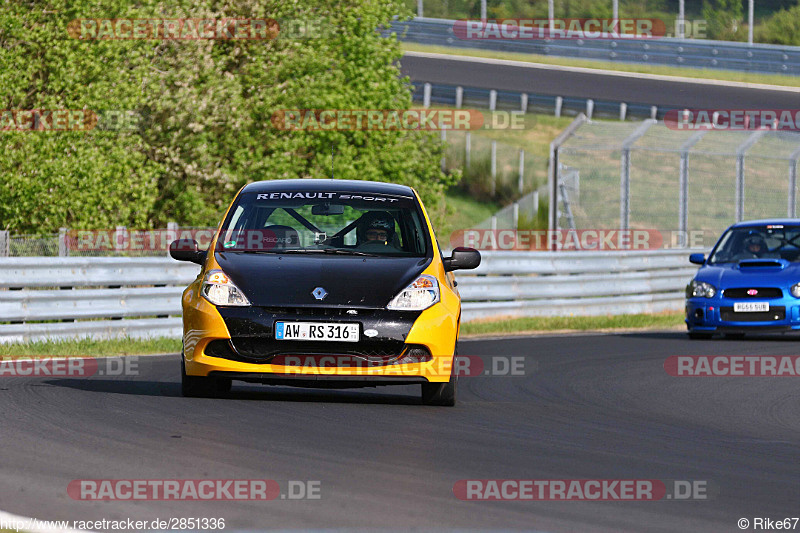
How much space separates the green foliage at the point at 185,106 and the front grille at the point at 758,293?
22.9 ft

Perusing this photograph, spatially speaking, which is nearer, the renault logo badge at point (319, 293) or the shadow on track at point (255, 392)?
the renault logo badge at point (319, 293)

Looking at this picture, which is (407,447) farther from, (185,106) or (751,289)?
(185,106)

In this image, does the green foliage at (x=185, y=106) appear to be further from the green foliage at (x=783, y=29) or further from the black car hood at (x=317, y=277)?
the green foliage at (x=783, y=29)

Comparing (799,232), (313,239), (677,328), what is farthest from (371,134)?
(313,239)

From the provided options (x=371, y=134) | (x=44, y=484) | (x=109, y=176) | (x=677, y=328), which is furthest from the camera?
(x=371, y=134)

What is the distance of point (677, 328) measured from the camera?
21.2m

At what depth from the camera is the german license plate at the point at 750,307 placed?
1692cm

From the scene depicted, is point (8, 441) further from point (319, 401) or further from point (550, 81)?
point (550, 81)

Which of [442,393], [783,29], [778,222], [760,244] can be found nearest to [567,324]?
[760,244]

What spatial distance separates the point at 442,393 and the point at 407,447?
2.03 meters

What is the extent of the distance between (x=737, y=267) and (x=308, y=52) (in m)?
15.8

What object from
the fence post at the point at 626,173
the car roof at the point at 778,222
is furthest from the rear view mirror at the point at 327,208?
the fence post at the point at 626,173

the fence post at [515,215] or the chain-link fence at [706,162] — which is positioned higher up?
the chain-link fence at [706,162]

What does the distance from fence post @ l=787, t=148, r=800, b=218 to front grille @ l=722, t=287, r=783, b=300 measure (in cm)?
898
